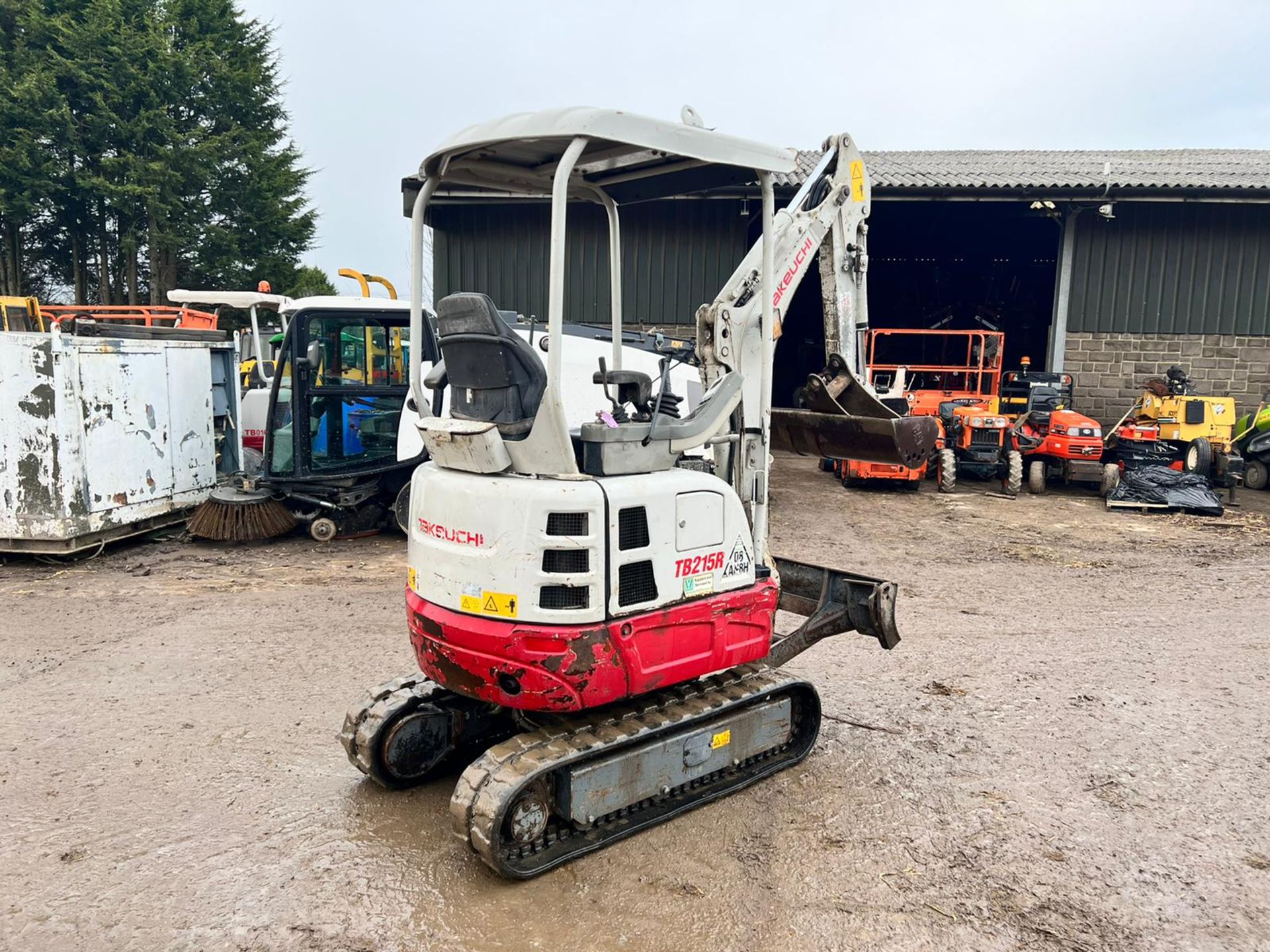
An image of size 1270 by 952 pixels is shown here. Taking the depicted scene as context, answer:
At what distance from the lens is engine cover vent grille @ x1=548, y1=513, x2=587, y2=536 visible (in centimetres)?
331

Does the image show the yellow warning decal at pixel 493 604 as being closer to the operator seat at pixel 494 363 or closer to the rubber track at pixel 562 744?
Result: the rubber track at pixel 562 744

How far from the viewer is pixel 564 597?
337 centimetres

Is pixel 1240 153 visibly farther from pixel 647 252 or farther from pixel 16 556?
pixel 16 556

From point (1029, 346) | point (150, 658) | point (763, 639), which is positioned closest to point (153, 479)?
point (150, 658)

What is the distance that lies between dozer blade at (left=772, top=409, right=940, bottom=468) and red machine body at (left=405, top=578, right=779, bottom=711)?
4.24 feet

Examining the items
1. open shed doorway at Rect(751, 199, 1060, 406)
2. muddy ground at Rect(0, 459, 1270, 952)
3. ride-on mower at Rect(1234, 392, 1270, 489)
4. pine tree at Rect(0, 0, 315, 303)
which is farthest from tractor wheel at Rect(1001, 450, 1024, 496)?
pine tree at Rect(0, 0, 315, 303)

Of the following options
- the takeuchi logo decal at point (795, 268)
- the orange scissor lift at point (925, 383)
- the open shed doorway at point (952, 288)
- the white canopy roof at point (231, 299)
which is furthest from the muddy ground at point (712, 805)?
the open shed doorway at point (952, 288)

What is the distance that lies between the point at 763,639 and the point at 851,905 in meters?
1.17

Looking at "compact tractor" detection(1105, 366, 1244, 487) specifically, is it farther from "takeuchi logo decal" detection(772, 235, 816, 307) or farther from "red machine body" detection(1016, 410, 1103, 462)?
"takeuchi logo decal" detection(772, 235, 816, 307)

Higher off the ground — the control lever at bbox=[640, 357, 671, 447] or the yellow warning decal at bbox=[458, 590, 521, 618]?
the control lever at bbox=[640, 357, 671, 447]

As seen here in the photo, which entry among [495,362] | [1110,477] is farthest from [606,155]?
[1110,477]

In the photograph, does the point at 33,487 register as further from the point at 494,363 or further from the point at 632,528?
the point at 632,528

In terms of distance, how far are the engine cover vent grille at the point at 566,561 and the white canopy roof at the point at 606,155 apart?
58.9 inches

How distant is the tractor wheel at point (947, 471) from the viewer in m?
12.1
